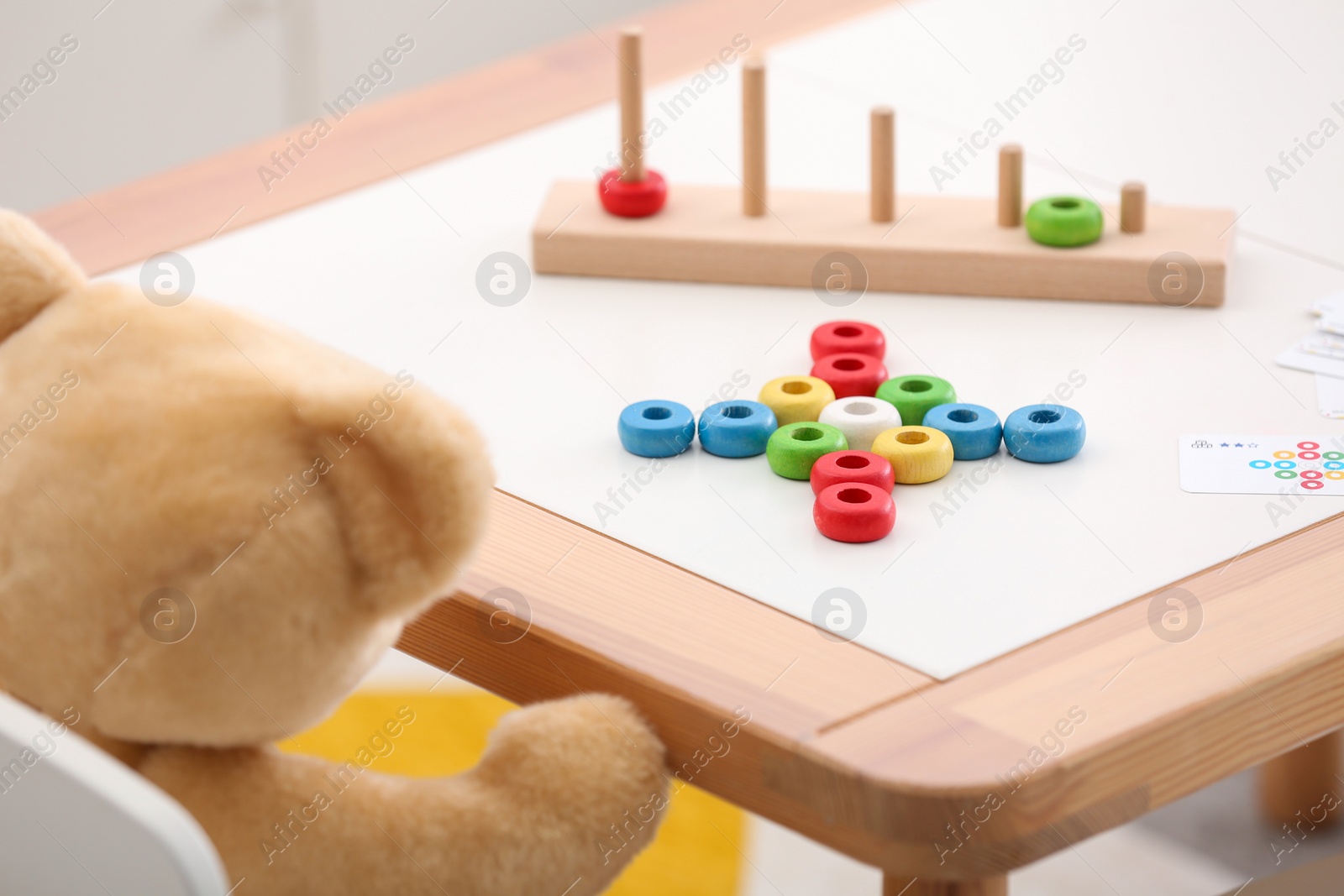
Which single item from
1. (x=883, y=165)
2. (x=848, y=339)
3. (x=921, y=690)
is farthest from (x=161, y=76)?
(x=921, y=690)

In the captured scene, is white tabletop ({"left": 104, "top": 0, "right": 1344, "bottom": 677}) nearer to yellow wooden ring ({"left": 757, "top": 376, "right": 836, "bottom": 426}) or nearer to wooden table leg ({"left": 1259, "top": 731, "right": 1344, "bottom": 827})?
yellow wooden ring ({"left": 757, "top": 376, "right": 836, "bottom": 426})

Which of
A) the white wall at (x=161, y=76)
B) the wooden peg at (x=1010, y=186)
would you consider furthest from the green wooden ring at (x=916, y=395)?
the white wall at (x=161, y=76)

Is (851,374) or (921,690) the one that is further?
(851,374)

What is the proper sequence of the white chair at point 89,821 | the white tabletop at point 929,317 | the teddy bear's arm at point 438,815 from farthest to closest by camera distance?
the white tabletop at point 929,317 < the teddy bear's arm at point 438,815 < the white chair at point 89,821

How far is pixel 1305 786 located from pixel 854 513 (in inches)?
32.5

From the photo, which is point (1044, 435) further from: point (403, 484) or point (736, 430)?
point (403, 484)

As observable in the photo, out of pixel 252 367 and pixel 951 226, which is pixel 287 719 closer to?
pixel 252 367

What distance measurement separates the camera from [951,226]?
1.17 meters

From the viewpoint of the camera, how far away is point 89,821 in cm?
55

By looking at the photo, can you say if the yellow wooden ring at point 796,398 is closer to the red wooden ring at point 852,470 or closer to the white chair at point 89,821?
the red wooden ring at point 852,470

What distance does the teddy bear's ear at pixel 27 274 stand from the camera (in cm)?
67

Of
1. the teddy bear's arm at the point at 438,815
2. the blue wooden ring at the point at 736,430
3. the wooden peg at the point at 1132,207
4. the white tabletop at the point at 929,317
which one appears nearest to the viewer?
the teddy bear's arm at the point at 438,815

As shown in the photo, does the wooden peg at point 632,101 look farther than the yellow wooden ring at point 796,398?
Yes

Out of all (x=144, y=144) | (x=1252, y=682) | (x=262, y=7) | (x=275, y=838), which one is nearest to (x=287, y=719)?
(x=275, y=838)
